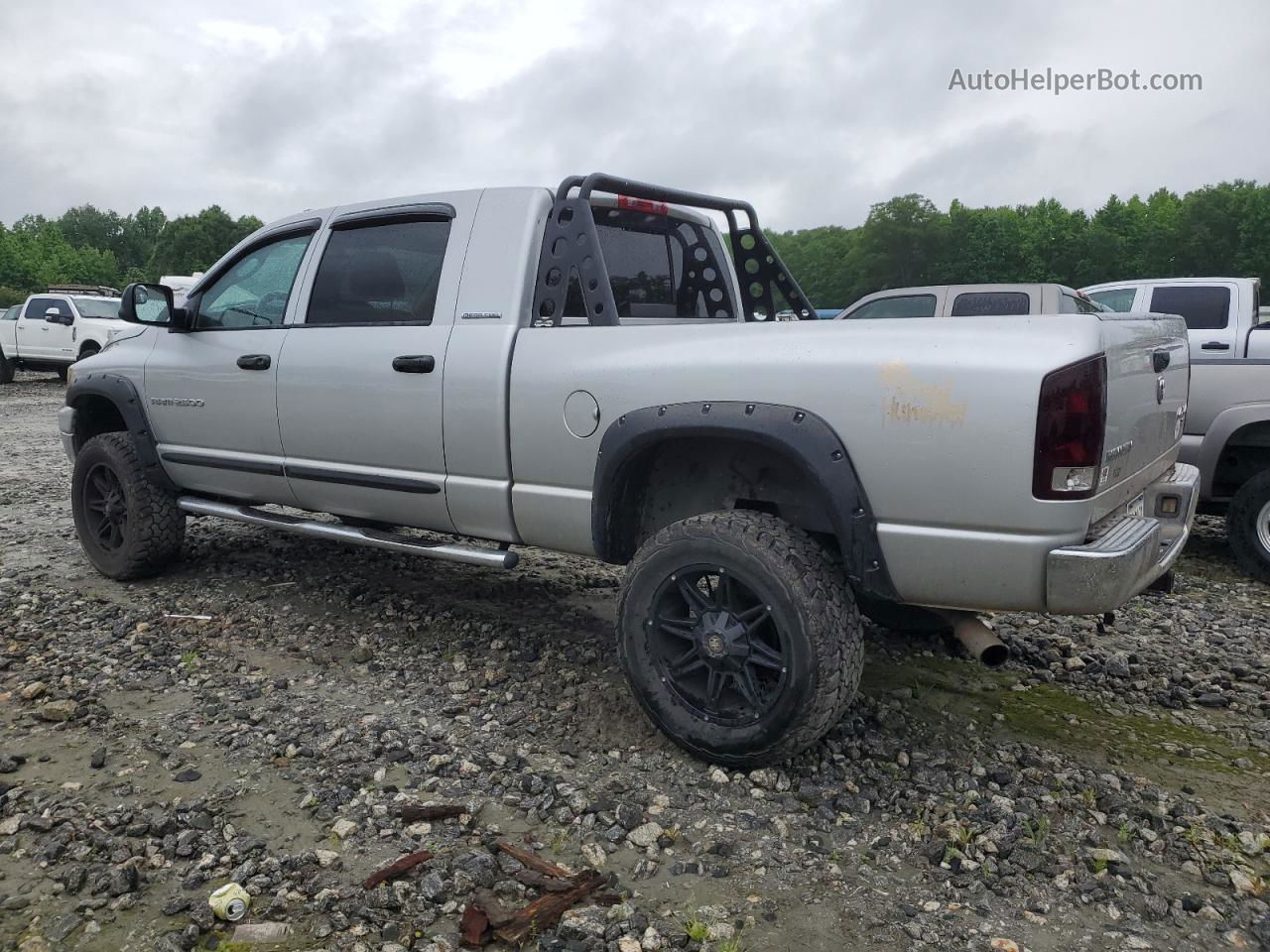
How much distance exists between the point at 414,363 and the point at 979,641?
2333mm

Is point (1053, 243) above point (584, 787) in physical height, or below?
above

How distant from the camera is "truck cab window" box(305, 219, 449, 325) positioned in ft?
13.3

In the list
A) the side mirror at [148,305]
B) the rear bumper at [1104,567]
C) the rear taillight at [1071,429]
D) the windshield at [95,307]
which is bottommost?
the rear bumper at [1104,567]

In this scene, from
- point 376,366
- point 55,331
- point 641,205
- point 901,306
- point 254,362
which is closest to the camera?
point 376,366

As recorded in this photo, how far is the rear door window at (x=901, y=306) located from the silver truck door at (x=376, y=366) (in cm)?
605

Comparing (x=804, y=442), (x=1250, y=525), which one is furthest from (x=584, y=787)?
(x=1250, y=525)

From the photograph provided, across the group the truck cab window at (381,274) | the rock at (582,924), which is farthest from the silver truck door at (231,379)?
the rock at (582,924)

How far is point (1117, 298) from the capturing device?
1103cm

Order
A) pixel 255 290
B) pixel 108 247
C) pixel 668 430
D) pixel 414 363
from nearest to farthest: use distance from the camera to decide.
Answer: pixel 668 430
pixel 414 363
pixel 255 290
pixel 108 247

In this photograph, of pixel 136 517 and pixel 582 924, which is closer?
pixel 582 924

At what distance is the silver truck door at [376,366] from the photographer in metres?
3.89

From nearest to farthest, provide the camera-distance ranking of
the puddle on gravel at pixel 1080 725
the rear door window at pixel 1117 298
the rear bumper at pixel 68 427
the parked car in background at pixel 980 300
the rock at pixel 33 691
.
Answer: the puddle on gravel at pixel 1080 725
the rock at pixel 33 691
the rear bumper at pixel 68 427
the parked car in background at pixel 980 300
the rear door window at pixel 1117 298

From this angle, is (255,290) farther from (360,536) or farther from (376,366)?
(360,536)

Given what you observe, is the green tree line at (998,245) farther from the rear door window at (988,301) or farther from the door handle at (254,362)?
the door handle at (254,362)
